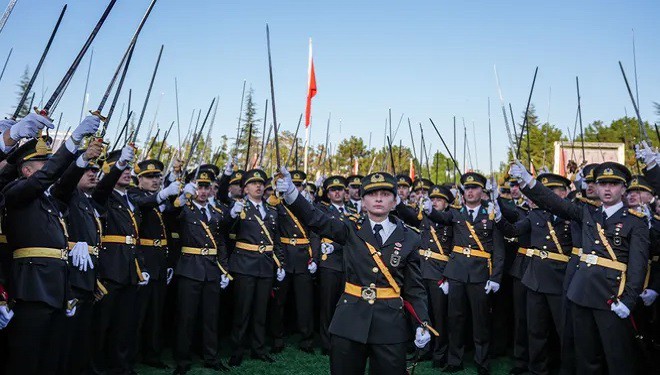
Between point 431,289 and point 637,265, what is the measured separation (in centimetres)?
359

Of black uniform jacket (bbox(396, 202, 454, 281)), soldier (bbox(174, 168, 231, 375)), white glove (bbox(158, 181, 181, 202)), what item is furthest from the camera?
black uniform jacket (bbox(396, 202, 454, 281))

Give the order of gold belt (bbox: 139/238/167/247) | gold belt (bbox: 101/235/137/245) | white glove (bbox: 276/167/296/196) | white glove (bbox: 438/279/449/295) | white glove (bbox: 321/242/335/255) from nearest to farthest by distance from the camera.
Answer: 1. white glove (bbox: 276/167/296/196)
2. gold belt (bbox: 101/235/137/245)
3. gold belt (bbox: 139/238/167/247)
4. white glove (bbox: 438/279/449/295)
5. white glove (bbox: 321/242/335/255)

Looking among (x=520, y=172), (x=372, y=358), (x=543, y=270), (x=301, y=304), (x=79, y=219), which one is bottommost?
(x=301, y=304)

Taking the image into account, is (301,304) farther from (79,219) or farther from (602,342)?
(602,342)

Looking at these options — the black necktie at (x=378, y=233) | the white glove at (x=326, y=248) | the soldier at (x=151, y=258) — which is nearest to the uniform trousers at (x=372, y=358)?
the black necktie at (x=378, y=233)

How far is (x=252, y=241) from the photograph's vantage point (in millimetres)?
7980

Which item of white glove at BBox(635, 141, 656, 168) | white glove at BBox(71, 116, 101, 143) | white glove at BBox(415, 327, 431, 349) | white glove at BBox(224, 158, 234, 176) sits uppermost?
white glove at BBox(224, 158, 234, 176)

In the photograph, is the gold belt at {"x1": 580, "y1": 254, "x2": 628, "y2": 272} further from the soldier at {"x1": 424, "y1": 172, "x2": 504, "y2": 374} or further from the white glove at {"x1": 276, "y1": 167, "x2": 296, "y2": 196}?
the white glove at {"x1": 276, "y1": 167, "x2": 296, "y2": 196}

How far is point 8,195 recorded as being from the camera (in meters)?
4.46

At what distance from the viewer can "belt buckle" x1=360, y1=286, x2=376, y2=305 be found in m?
4.52

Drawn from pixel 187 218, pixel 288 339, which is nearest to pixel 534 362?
pixel 288 339

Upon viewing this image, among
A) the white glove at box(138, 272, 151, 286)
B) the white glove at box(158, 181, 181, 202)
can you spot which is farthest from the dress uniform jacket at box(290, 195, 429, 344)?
the white glove at box(138, 272, 151, 286)

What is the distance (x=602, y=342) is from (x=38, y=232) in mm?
5814

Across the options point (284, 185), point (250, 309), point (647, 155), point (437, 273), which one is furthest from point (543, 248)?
point (284, 185)
